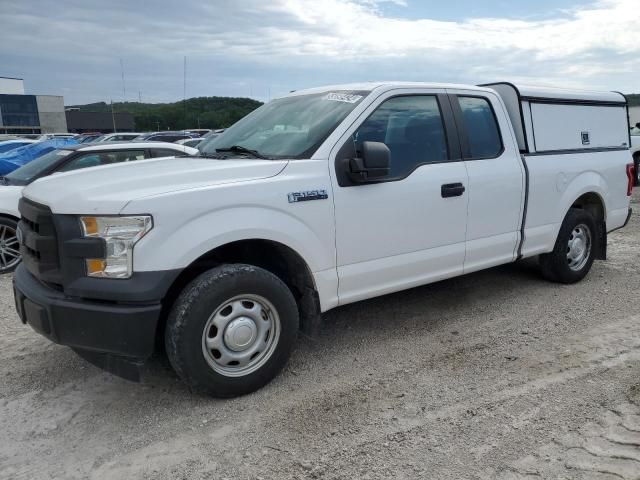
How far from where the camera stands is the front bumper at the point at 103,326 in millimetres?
2824

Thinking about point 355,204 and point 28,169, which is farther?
point 28,169

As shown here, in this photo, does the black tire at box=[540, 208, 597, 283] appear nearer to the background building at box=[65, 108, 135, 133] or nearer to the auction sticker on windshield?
the auction sticker on windshield

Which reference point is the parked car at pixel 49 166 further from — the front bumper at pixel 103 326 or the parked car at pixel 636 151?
the parked car at pixel 636 151

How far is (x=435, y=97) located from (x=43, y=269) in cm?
312

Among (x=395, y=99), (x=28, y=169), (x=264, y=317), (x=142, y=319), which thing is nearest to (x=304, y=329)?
(x=264, y=317)

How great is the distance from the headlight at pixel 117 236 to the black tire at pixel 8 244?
13.6ft

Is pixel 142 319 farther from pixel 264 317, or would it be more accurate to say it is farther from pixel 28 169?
pixel 28 169

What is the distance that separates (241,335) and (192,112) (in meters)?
32.8

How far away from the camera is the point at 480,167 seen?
14.3 ft

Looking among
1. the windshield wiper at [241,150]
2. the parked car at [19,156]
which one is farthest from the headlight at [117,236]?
the parked car at [19,156]

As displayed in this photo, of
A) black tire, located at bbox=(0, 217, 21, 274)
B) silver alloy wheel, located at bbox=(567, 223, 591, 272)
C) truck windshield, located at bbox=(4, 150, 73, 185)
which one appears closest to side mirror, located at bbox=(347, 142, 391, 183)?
silver alloy wheel, located at bbox=(567, 223, 591, 272)

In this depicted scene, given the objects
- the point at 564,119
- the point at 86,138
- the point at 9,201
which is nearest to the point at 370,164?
the point at 564,119

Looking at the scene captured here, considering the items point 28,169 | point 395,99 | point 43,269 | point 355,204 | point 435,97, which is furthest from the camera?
point 28,169

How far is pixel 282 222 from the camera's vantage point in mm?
3271
